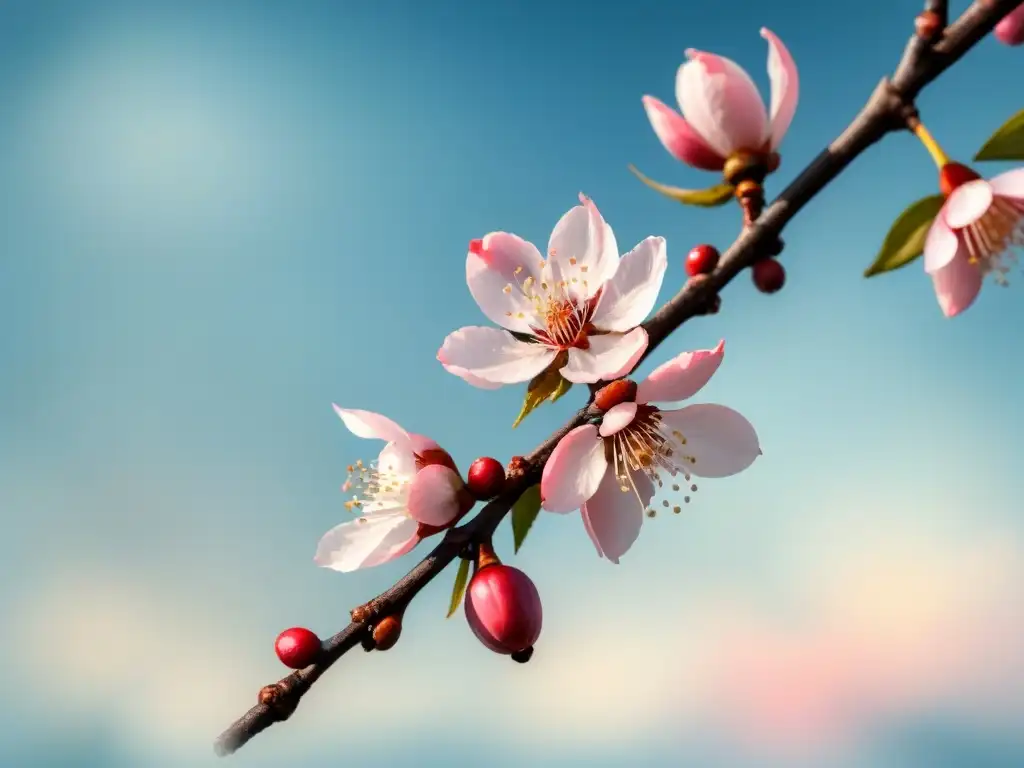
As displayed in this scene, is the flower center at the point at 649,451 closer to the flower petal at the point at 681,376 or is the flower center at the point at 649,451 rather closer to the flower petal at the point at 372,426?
the flower petal at the point at 681,376

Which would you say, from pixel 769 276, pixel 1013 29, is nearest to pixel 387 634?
pixel 769 276

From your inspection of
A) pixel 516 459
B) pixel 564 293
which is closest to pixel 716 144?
pixel 564 293

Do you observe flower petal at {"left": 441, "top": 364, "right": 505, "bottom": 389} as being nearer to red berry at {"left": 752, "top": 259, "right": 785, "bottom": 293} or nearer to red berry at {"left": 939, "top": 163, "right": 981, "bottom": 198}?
red berry at {"left": 752, "top": 259, "right": 785, "bottom": 293}

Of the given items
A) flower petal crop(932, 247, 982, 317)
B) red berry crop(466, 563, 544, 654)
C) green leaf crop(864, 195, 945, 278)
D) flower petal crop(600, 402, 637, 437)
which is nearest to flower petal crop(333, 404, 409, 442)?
red berry crop(466, 563, 544, 654)

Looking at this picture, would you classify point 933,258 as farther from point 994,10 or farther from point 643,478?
point 643,478

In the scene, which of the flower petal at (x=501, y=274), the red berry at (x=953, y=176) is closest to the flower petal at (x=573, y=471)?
the flower petal at (x=501, y=274)

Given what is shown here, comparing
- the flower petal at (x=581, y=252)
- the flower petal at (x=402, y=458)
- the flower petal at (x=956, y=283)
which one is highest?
the flower petal at (x=581, y=252)
